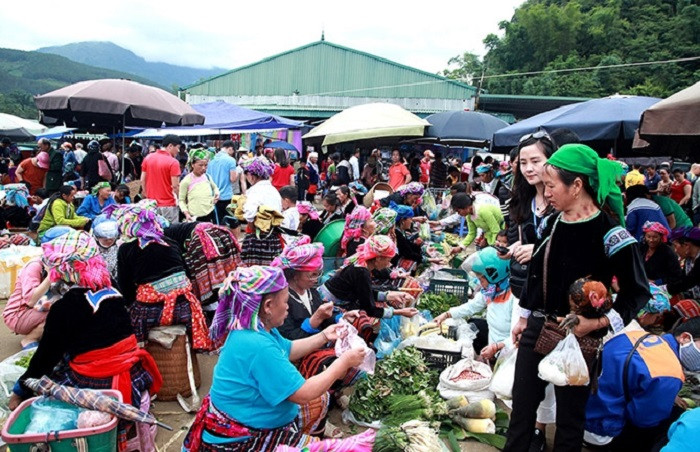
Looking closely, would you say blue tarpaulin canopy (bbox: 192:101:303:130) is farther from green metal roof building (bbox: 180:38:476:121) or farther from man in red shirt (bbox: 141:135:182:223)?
green metal roof building (bbox: 180:38:476:121)

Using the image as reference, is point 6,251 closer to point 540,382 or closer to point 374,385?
point 374,385

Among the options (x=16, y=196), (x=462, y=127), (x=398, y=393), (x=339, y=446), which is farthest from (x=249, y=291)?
(x=462, y=127)

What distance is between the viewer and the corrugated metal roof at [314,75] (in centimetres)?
2548

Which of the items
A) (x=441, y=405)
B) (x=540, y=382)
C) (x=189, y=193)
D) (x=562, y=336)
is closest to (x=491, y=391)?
(x=441, y=405)

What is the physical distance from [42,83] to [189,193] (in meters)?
72.8

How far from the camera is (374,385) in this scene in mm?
4059

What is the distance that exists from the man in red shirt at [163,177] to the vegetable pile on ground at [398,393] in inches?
179

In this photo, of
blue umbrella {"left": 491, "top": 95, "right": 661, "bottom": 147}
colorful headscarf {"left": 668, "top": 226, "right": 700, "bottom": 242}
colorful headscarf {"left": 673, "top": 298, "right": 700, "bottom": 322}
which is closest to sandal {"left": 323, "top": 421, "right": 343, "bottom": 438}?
colorful headscarf {"left": 673, "top": 298, "right": 700, "bottom": 322}

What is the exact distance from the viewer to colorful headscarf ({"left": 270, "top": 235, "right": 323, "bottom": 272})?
3.67 m

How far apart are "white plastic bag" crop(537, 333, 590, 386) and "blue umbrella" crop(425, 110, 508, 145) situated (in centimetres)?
825

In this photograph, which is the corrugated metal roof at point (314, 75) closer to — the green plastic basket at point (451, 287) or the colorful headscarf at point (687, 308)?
the green plastic basket at point (451, 287)

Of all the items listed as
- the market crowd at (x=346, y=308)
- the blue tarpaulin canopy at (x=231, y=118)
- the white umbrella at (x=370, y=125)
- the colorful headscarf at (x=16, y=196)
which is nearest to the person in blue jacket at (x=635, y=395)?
the market crowd at (x=346, y=308)

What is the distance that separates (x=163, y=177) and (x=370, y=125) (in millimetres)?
3855

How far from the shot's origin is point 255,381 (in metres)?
2.47
